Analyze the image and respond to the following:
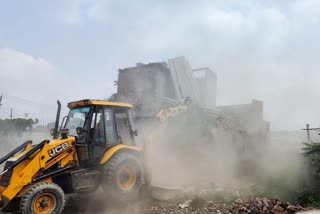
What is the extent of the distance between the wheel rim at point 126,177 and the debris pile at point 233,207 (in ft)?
2.39

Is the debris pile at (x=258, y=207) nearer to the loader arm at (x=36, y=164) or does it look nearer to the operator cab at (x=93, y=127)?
the operator cab at (x=93, y=127)

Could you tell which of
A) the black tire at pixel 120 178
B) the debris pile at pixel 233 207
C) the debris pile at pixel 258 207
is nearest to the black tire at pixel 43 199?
the black tire at pixel 120 178

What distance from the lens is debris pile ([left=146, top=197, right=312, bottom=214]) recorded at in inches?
242

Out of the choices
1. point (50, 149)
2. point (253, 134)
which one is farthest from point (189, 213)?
point (253, 134)

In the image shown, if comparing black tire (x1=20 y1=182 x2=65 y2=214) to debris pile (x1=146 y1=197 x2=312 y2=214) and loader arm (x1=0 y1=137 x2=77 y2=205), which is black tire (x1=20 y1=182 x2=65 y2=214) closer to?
loader arm (x1=0 y1=137 x2=77 y2=205)

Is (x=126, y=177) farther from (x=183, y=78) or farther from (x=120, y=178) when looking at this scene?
(x=183, y=78)

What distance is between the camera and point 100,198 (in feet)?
21.6

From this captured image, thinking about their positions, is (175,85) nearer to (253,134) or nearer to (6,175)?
(253,134)

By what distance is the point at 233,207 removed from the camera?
639cm

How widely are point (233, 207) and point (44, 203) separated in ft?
12.5

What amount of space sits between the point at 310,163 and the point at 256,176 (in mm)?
1656

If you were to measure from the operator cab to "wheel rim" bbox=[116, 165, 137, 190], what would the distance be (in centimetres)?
57

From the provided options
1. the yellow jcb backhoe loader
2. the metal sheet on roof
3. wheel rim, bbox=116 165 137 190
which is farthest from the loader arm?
the metal sheet on roof

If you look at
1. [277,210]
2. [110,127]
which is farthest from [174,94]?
[277,210]
